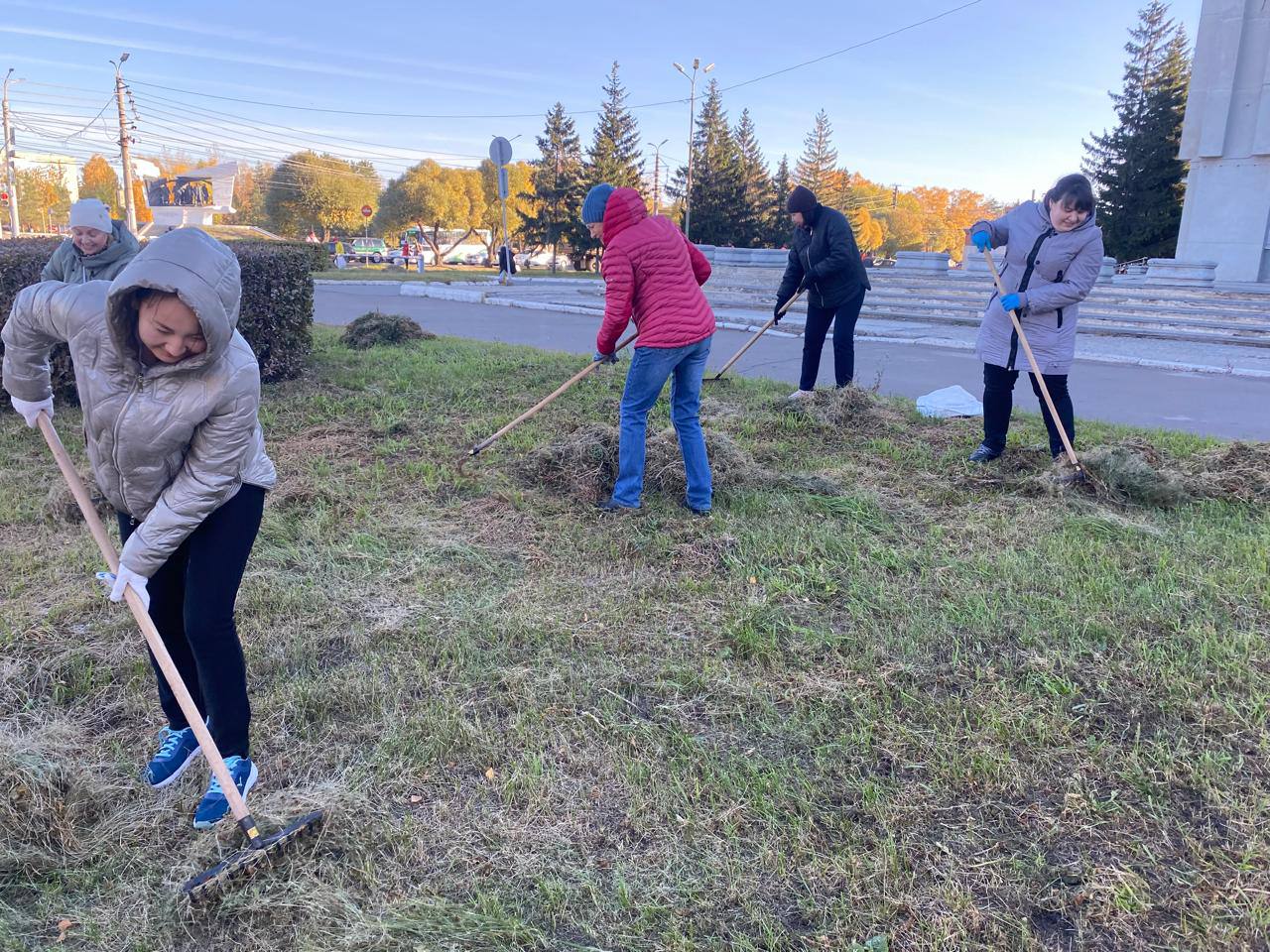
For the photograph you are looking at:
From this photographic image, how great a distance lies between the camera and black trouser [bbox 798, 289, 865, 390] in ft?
21.9

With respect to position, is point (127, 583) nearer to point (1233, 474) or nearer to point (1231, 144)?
point (1233, 474)

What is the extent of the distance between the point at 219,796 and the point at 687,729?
4.39 feet

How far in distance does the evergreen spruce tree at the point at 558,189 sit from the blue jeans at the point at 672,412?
3734 cm

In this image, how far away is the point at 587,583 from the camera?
3.62 m

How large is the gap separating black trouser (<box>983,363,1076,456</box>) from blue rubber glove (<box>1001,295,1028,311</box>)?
39cm

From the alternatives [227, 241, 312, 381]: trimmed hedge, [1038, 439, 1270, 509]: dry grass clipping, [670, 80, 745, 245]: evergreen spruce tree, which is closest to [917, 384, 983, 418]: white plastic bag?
[1038, 439, 1270, 509]: dry grass clipping

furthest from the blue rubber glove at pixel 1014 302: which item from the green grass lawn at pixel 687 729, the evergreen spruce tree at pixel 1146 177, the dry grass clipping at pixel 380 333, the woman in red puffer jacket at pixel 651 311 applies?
the evergreen spruce tree at pixel 1146 177

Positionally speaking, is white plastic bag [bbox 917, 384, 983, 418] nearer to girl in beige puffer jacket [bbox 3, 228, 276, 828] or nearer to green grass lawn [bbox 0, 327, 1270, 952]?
green grass lawn [bbox 0, 327, 1270, 952]

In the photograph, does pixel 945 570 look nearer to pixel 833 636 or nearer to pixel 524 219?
pixel 833 636

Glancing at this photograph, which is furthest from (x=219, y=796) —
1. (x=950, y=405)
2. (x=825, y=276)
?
(x=950, y=405)

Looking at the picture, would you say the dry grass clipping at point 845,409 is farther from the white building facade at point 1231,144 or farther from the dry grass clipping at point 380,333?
the white building facade at point 1231,144

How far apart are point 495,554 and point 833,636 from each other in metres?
1.65

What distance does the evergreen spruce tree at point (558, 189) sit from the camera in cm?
4172

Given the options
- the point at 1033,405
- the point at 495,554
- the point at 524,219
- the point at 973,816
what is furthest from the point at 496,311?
the point at 524,219
